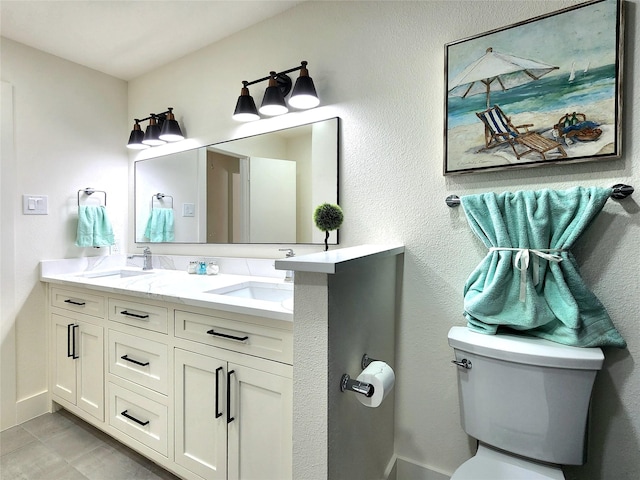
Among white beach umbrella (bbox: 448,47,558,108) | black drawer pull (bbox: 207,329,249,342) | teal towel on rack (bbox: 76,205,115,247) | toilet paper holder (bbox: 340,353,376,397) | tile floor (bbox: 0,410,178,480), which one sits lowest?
tile floor (bbox: 0,410,178,480)

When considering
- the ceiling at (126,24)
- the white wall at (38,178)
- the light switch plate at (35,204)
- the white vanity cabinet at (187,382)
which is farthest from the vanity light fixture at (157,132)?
the white vanity cabinet at (187,382)

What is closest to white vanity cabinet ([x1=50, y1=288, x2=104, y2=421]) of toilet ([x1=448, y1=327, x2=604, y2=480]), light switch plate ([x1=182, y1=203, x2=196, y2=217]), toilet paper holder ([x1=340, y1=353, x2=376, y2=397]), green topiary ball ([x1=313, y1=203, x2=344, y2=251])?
light switch plate ([x1=182, y1=203, x2=196, y2=217])

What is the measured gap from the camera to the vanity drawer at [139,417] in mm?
1475

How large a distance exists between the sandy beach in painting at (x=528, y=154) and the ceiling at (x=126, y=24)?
1135mm

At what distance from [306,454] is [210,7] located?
6.66 ft

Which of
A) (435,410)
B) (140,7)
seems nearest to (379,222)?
(435,410)

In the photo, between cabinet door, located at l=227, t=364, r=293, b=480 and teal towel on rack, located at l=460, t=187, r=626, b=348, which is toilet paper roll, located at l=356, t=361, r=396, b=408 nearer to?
cabinet door, located at l=227, t=364, r=293, b=480

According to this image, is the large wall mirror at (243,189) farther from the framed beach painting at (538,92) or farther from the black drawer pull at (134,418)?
the black drawer pull at (134,418)

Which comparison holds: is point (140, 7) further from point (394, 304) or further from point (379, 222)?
point (394, 304)

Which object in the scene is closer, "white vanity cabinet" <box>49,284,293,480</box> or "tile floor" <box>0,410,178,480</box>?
"white vanity cabinet" <box>49,284,293,480</box>

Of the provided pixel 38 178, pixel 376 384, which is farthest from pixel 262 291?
pixel 38 178

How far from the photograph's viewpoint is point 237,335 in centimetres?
123

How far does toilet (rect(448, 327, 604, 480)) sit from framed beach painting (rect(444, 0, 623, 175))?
636mm

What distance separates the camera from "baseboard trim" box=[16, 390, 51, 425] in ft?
6.48
